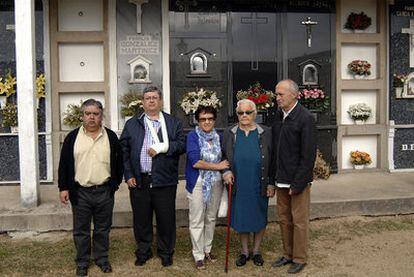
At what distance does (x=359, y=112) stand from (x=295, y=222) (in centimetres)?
371

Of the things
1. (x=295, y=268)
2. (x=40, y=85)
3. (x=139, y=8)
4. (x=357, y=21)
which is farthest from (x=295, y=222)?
(x=357, y=21)

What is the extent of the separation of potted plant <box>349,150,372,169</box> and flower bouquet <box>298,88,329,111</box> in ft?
2.85

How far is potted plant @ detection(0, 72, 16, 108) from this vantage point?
6261 mm

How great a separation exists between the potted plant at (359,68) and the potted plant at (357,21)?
0.52 meters

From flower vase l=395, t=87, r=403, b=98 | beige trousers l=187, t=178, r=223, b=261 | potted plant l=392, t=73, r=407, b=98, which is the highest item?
potted plant l=392, t=73, r=407, b=98

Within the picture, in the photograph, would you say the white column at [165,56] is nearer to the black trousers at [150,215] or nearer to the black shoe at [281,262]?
the black trousers at [150,215]

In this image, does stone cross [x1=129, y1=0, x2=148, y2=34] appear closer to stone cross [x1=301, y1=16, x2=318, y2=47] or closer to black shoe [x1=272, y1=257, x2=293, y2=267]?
stone cross [x1=301, y1=16, x2=318, y2=47]

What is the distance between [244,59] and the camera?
6.76m

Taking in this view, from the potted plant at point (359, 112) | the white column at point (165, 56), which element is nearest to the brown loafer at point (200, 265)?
the white column at point (165, 56)

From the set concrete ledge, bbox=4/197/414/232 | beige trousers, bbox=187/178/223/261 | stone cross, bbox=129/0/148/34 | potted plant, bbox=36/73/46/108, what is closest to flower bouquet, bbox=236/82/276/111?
stone cross, bbox=129/0/148/34

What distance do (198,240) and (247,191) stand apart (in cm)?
60

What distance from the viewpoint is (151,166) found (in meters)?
3.78

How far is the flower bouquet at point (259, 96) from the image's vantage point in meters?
6.50

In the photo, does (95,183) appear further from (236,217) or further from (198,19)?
(198,19)
